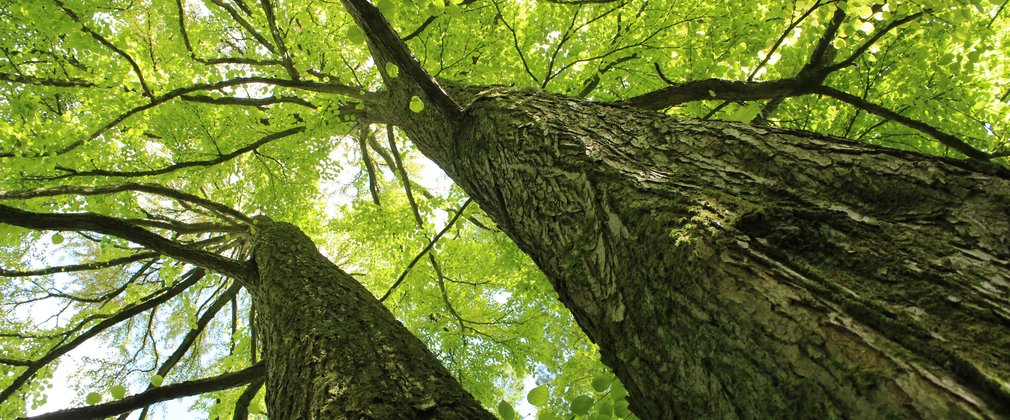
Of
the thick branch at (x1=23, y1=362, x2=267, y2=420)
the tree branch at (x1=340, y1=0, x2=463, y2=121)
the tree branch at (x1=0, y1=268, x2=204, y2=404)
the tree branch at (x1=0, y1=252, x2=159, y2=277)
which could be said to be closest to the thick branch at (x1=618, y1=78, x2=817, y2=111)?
the tree branch at (x1=340, y1=0, x2=463, y2=121)

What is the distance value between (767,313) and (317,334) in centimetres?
170

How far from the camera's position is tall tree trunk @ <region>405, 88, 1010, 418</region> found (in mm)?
866

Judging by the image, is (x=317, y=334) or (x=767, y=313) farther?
(x=317, y=334)

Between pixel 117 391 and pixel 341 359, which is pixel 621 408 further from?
pixel 117 391

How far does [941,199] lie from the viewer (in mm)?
1167

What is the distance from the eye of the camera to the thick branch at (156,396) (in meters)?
2.37

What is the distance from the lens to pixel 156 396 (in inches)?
101

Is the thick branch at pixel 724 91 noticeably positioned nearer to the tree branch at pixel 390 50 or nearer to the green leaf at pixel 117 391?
the tree branch at pixel 390 50

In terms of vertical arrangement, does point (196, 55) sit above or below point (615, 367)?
above

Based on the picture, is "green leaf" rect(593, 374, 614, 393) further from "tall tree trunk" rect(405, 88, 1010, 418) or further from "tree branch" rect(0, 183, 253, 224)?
"tree branch" rect(0, 183, 253, 224)

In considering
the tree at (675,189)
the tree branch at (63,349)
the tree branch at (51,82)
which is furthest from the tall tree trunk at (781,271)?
the tree branch at (51,82)

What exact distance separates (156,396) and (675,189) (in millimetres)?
2703

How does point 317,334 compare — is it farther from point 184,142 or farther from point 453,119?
point 184,142

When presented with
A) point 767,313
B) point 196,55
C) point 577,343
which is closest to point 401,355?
point 767,313
